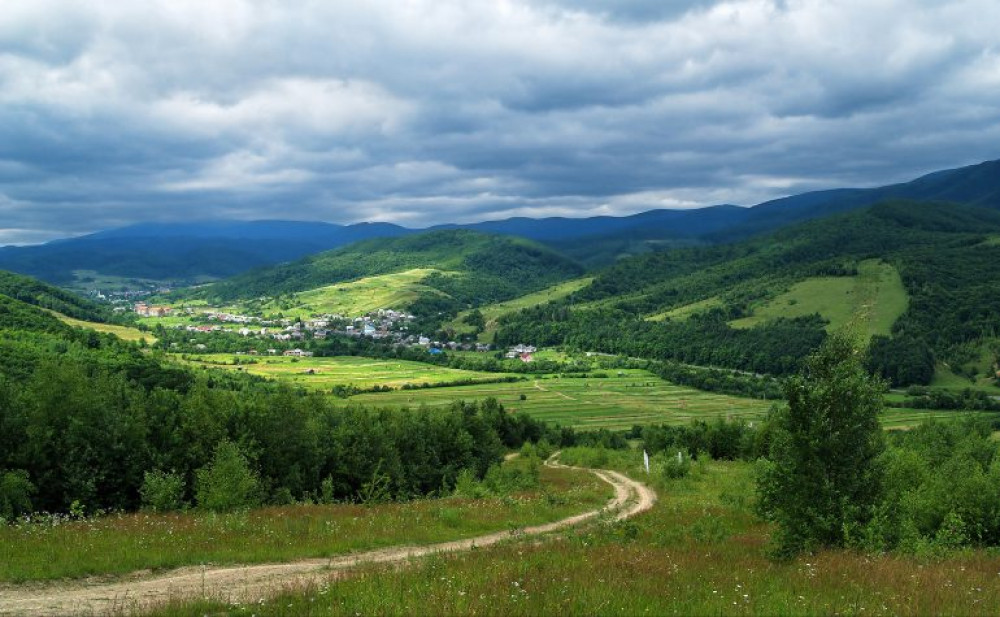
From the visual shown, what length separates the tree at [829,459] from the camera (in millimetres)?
16047

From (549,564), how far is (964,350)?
200m

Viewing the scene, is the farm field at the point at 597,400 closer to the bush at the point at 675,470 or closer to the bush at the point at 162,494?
the bush at the point at 675,470

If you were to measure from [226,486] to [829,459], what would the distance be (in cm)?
2186

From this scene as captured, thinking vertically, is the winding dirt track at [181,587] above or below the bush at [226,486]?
above

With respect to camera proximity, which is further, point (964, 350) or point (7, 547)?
point (964, 350)

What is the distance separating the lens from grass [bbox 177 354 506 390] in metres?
154

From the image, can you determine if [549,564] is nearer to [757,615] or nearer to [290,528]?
[757,615]

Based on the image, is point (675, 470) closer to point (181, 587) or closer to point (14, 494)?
point (14, 494)

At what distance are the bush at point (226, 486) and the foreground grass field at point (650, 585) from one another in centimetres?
1332

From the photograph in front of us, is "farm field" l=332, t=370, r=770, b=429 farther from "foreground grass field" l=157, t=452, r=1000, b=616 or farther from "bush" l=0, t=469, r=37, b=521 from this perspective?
"foreground grass field" l=157, t=452, r=1000, b=616

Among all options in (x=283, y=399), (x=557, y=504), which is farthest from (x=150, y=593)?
(x=283, y=399)

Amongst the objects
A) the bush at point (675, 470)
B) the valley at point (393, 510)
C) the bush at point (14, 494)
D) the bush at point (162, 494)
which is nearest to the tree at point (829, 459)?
the valley at point (393, 510)

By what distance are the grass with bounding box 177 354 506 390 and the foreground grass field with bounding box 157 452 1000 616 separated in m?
132

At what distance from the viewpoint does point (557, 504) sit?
32531mm
